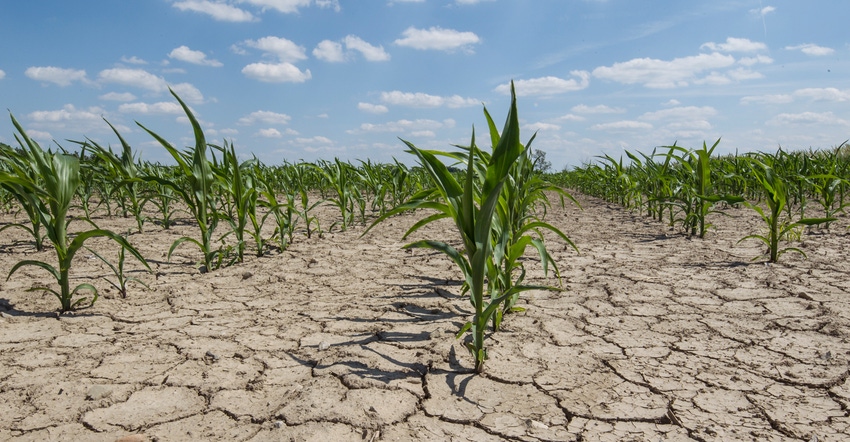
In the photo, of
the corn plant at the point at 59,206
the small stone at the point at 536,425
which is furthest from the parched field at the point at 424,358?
the corn plant at the point at 59,206

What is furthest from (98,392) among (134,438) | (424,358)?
(424,358)

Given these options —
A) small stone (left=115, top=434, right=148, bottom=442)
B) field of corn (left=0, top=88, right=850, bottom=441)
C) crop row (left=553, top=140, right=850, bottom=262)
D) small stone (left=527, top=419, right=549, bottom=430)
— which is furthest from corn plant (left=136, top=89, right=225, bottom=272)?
crop row (left=553, top=140, right=850, bottom=262)

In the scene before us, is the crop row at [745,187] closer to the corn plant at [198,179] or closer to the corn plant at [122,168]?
the corn plant at [198,179]

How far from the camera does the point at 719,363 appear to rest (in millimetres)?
1588

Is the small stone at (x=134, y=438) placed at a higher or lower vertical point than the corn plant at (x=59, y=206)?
lower

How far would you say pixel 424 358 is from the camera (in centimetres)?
162

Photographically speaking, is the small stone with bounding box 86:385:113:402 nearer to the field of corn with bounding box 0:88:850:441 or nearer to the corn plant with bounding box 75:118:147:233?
the field of corn with bounding box 0:88:850:441

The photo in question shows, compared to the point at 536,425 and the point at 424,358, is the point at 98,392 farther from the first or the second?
the point at 536,425

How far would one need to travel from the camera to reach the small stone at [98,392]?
141 cm

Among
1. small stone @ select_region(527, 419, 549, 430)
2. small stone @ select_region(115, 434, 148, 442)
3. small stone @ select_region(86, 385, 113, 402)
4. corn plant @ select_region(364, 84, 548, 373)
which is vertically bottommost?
small stone @ select_region(527, 419, 549, 430)

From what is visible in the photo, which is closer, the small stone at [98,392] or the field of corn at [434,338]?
the field of corn at [434,338]

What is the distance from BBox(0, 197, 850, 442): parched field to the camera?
50.1 inches

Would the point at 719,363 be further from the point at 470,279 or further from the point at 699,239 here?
the point at 699,239

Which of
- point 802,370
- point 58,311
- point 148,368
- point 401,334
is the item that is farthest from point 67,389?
point 802,370
